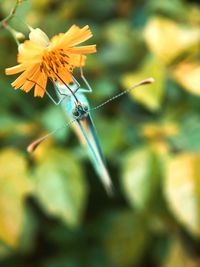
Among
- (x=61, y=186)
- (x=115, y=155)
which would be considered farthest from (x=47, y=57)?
(x=115, y=155)

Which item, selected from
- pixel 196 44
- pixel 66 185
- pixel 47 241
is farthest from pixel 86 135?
pixel 47 241

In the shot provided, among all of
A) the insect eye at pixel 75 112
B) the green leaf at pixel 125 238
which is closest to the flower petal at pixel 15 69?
the insect eye at pixel 75 112

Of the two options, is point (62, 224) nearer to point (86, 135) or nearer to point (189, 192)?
point (189, 192)

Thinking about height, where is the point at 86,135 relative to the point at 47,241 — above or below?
above

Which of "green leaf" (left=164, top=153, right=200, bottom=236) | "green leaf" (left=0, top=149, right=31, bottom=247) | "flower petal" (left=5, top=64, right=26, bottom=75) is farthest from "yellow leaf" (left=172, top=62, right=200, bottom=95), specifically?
"flower petal" (left=5, top=64, right=26, bottom=75)

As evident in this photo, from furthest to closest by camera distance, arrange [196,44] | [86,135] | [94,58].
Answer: [94,58]
[196,44]
[86,135]

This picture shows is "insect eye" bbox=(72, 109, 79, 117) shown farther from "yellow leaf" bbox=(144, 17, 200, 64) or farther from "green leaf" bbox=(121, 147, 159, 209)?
"yellow leaf" bbox=(144, 17, 200, 64)
